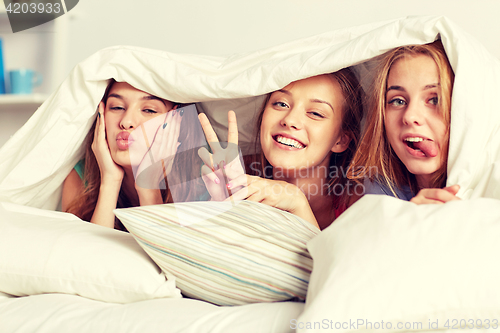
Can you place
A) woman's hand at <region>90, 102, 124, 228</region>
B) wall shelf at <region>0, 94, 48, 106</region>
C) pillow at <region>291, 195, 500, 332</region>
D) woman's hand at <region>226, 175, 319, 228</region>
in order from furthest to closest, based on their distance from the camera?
wall shelf at <region>0, 94, 48, 106</region>, woman's hand at <region>90, 102, 124, 228</region>, woman's hand at <region>226, 175, 319, 228</region>, pillow at <region>291, 195, 500, 332</region>

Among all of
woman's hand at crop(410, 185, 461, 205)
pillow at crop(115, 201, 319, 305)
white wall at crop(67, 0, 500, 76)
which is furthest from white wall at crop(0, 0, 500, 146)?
pillow at crop(115, 201, 319, 305)

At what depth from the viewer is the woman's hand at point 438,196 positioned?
0.61m

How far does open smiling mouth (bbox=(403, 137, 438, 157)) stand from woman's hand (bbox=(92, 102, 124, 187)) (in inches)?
30.1

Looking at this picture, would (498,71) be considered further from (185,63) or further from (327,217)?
(185,63)

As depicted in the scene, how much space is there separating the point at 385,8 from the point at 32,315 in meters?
1.21

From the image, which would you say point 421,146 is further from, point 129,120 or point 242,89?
point 129,120

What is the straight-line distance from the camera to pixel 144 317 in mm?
589

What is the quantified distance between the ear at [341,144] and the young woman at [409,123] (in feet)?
0.26

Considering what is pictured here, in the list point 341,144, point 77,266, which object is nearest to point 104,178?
point 77,266

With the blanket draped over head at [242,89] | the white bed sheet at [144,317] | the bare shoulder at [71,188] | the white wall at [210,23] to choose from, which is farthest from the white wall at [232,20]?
the white bed sheet at [144,317]

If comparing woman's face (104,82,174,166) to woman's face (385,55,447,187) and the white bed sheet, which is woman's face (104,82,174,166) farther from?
woman's face (385,55,447,187)

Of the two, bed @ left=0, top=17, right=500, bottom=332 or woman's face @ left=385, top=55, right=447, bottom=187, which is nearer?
bed @ left=0, top=17, right=500, bottom=332

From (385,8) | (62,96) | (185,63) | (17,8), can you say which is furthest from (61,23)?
(385,8)

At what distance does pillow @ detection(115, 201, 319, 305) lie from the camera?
0.63m
